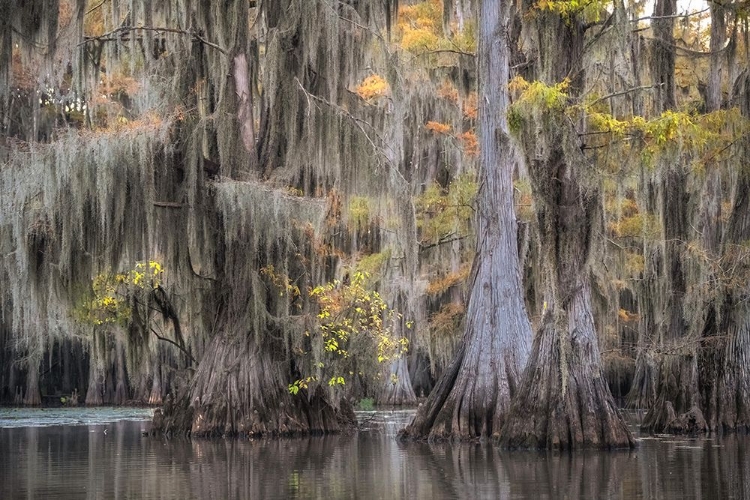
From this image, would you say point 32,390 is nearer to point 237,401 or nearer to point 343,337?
point 237,401

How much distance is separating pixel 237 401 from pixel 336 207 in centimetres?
411

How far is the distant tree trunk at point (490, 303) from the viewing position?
16.1 meters

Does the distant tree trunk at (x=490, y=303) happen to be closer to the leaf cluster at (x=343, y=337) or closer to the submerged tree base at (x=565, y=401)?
the submerged tree base at (x=565, y=401)

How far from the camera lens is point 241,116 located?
19.6 meters

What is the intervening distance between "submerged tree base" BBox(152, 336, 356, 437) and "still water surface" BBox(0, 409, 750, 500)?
619 millimetres

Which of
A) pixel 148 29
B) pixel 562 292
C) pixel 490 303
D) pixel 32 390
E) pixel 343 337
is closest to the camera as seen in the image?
pixel 562 292

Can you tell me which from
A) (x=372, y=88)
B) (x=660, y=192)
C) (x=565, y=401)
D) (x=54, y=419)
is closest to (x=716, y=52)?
(x=660, y=192)

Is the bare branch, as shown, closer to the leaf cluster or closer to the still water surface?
the leaf cluster

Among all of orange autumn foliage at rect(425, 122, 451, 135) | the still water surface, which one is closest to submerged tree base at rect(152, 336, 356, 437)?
the still water surface

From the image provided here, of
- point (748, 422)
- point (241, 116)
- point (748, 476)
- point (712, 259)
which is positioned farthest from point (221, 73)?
point (748, 476)

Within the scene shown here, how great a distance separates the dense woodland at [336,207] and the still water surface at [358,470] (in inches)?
46.8

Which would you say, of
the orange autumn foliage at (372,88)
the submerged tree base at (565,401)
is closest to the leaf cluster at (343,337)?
the submerged tree base at (565,401)

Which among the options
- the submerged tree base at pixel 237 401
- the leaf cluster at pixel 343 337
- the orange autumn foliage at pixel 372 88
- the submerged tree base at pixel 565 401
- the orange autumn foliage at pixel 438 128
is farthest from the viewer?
the orange autumn foliage at pixel 438 128

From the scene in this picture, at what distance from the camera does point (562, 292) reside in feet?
47.5
